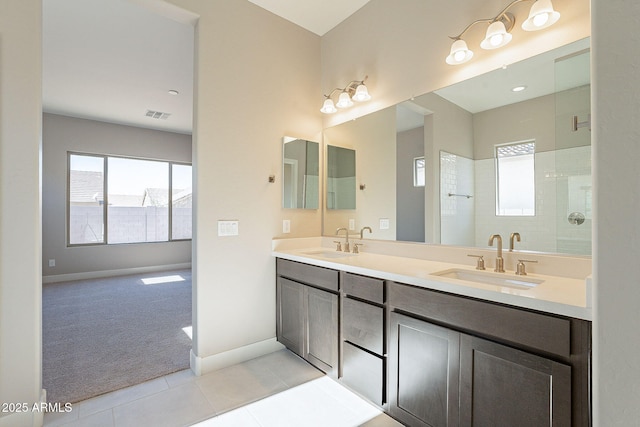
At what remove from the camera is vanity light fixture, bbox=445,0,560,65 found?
1.49 meters

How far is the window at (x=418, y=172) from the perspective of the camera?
7.31 ft

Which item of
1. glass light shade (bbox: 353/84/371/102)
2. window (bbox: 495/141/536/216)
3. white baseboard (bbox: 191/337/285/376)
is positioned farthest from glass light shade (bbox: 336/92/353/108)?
white baseboard (bbox: 191/337/285/376)

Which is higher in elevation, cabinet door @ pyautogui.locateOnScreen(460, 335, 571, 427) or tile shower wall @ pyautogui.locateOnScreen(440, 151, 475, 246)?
tile shower wall @ pyautogui.locateOnScreen(440, 151, 475, 246)

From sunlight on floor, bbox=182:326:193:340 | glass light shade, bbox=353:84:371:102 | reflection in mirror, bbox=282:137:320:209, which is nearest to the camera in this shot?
glass light shade, bbox=353:84:371:102

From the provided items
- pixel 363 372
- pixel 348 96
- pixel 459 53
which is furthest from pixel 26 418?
pixel 459 53

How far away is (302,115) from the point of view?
2.94 metres

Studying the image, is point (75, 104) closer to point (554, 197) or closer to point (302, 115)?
point (302, 115)

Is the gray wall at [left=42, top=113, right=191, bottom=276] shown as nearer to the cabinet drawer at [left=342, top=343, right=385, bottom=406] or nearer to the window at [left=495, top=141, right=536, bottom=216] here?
the cabinet drawer at [left=342, top=343, right=385, bottom=406]

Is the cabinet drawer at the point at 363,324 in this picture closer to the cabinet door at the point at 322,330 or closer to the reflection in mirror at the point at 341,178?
the cabinet door at the point at 322,330

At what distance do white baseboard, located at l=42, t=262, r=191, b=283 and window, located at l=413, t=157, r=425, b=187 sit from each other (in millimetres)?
5921

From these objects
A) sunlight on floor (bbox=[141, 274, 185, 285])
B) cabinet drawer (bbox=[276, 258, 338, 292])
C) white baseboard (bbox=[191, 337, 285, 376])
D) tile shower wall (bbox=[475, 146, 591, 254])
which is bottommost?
sunlight on floor (bbox=[141, 274, 185, 285])

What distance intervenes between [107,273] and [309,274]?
533 centimetres

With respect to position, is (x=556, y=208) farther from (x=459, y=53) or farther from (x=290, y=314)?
(x=290, y=314)

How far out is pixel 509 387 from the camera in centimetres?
119
